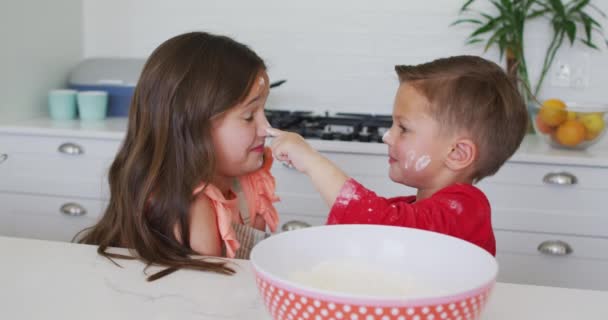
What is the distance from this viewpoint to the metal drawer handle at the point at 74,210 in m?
2.44

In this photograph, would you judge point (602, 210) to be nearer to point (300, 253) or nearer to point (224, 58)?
point (224, 58)

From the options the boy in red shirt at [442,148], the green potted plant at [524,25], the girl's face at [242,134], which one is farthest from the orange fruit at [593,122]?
the girl's face at [242,134]

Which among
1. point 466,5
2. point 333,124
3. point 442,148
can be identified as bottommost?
point 333,124

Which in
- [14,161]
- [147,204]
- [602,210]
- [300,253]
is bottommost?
[14,161]

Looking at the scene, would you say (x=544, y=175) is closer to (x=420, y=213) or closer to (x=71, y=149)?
(x=420, y=213)

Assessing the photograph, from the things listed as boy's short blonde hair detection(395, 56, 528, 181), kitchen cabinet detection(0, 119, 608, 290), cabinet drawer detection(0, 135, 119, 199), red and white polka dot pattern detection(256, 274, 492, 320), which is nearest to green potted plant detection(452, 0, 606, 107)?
kitchen cabinet detection(0, 119, 608, 290)

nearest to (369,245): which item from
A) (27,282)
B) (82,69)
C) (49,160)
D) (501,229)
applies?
(27,282)

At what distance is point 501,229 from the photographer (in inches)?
87.3

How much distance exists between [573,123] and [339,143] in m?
0.75

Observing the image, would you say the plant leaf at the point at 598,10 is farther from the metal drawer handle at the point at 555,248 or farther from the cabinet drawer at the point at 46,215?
the cabinet drawer at the point at 46,215

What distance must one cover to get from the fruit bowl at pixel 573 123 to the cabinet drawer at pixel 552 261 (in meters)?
0.30

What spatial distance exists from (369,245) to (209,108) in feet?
1.70

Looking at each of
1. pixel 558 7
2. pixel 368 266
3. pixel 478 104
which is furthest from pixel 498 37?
pixel 368 266

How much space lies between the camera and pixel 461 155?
1.28 m
